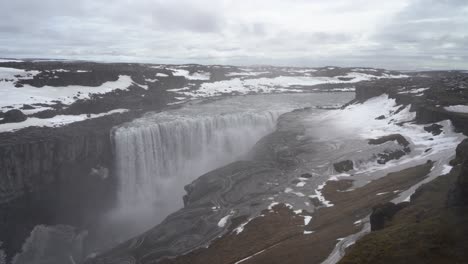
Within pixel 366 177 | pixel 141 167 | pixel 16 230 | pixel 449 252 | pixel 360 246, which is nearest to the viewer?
pixel 449 252

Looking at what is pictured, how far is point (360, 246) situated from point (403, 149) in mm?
22763

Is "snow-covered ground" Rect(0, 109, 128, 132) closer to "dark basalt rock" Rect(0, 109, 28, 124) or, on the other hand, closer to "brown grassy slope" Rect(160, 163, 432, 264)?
"dark basalt rock" Rect(0, 109, 28, 124)

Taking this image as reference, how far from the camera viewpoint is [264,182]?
2986cm

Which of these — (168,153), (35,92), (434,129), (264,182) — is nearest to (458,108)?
(434,129)

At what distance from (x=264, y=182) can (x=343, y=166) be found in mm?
7072

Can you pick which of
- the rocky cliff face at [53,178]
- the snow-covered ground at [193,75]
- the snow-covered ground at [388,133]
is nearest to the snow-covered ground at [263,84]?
the snow-covered ground at [193,75]

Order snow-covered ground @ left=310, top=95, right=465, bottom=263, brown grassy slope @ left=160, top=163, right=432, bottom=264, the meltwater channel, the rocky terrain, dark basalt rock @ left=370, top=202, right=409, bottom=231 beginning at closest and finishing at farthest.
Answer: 1. dark basalt rock @ left=370, top=202, right=409, bottom=231
2. the rocky terrain
3. brown grassy slope @ left=160, top=163, right=432, bottom=264
4. snow-covered ground @ left=310, top=95, right=465, bottom=263
5. the meltwater channel

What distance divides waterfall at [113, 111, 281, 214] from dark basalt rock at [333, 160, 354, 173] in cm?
1614

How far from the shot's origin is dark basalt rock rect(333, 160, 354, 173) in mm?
30308

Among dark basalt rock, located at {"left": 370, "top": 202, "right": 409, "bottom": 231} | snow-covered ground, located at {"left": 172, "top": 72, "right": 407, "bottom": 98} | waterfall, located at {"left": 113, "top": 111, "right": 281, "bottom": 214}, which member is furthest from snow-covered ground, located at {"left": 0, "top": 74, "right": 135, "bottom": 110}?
dark basalt rock, located at {"left": 370, "top": 202, "right": 409, "bottom": 231}

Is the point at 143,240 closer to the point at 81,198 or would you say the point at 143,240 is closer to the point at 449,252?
the point at 81,198

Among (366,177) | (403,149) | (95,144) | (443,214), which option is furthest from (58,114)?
(443,214)

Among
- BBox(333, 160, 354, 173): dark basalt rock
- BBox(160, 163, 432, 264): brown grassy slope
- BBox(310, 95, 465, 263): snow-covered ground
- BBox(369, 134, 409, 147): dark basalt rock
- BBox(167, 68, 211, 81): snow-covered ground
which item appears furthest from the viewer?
BBox(167, 68, 211, 81): snow-covered ground

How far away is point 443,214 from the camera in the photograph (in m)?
12.7
